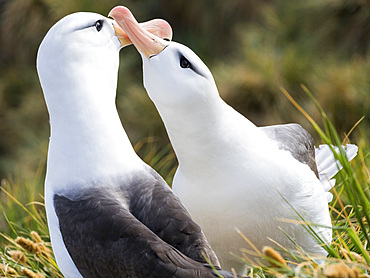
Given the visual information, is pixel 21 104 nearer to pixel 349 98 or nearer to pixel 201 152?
pixel 349 98

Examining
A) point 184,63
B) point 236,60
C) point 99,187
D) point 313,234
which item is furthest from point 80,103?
point 236,60

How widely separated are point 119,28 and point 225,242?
2.92 feet

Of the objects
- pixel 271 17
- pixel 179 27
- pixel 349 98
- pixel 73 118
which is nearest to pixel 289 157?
pixel 73 118

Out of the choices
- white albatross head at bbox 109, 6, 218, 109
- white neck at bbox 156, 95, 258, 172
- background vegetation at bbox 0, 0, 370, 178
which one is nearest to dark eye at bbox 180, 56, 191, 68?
white albatross head at bbox 109, 6, 218, 109

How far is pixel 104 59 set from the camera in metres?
2.15

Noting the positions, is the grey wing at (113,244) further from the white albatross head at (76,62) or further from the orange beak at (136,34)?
the orange beak at (136,34)

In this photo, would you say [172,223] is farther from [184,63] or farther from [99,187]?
[184,63]

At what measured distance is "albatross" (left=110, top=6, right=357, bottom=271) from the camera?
2.21 m

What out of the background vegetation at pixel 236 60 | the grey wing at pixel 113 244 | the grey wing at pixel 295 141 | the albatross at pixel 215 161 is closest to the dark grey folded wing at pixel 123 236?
the grey wing at pixel 113 244

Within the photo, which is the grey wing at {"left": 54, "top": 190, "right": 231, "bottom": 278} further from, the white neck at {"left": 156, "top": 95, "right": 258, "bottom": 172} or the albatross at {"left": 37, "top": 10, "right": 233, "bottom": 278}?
the white neck at {"left": 156, "top": 95, "right": 258, "bottom": 172}

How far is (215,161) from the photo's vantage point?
88.5 inches

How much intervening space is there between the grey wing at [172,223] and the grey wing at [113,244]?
6 cm

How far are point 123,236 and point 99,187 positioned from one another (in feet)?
0.73

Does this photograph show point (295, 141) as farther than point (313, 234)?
Yes
